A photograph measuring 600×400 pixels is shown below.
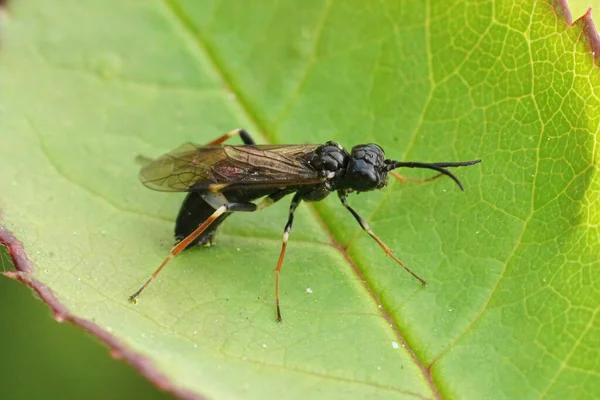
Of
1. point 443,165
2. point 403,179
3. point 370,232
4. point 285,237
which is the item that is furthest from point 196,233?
point 443,165

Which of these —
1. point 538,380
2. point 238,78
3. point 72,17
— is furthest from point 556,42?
point 72,17

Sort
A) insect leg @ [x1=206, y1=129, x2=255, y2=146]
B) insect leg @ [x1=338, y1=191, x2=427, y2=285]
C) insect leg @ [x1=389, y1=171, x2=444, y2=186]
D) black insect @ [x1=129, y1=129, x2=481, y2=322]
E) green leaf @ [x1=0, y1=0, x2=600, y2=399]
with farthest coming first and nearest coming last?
1. insect leg @ [x1=206, y1=129, x2=255, y2=146]
2. black insect @ [x1=129, y1=129, x2=481, y2=322]
3. insect leg @ [x1=389, y1=171, x2=444, y2=186]
4. insect leg @ [x1=338, y1=191, x2=427, y2=285]
5. green leaf @ [x1=0, y1=0, x2=600, y2=399]

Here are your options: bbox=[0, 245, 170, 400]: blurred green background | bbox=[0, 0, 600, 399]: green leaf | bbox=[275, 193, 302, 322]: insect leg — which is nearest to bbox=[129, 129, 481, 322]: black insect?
bbox=[275, 193, 302, 322]: insect leg

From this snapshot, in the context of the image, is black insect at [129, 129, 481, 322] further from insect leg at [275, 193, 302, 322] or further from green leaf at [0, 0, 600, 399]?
green leaf at [0, 0, 600, 399]

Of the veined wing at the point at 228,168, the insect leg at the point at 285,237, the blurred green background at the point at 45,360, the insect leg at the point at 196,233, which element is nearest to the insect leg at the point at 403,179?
the veined wing at the point at 228,168

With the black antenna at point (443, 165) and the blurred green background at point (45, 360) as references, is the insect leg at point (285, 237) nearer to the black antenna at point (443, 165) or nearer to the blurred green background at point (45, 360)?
the black antenna at point (443, 165)

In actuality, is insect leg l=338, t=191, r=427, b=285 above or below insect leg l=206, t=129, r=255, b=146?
below

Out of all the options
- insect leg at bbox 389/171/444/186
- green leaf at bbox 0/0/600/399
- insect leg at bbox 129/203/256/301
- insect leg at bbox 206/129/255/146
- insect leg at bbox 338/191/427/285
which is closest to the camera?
green leaf at bbox 0/0/600/399
